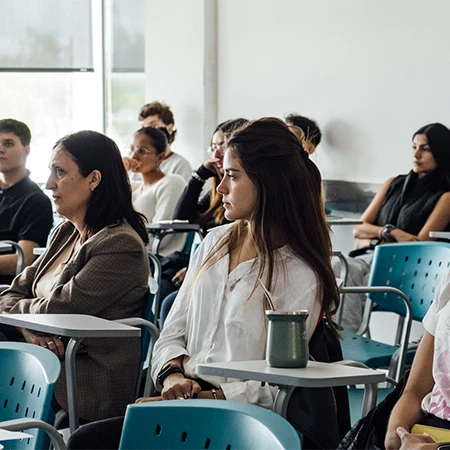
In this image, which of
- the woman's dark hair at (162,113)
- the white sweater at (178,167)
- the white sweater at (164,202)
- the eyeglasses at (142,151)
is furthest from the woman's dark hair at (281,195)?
the woman's dark hair at (162,113)

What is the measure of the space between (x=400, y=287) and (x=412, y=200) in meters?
1.34

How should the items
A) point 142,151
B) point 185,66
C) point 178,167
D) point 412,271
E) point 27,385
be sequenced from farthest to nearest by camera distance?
point 185,66, point 178,167, point 142,151, point 412,271, point 27,385

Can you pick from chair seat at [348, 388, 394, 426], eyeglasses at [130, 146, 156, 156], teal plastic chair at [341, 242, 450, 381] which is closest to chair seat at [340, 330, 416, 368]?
teal plastic chair at [341, 242, 450, 381]

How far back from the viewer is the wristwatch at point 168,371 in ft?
7.47

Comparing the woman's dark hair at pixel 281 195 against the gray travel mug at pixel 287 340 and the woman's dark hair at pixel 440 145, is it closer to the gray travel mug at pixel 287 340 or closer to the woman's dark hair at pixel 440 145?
the gray travel mug at pixel 287 340

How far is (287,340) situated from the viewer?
6.23 feet

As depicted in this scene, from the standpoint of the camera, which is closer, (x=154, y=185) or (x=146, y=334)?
(x=146, y=334)

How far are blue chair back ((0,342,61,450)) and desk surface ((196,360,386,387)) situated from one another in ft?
1.05

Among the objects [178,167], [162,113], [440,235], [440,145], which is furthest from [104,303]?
[162,113]

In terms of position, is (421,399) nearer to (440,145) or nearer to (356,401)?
(356,401)

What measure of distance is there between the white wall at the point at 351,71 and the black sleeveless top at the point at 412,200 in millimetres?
210

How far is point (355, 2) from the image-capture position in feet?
17.9

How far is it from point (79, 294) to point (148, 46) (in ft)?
17.4

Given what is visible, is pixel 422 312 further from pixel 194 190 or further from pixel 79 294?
pixel 194 190
